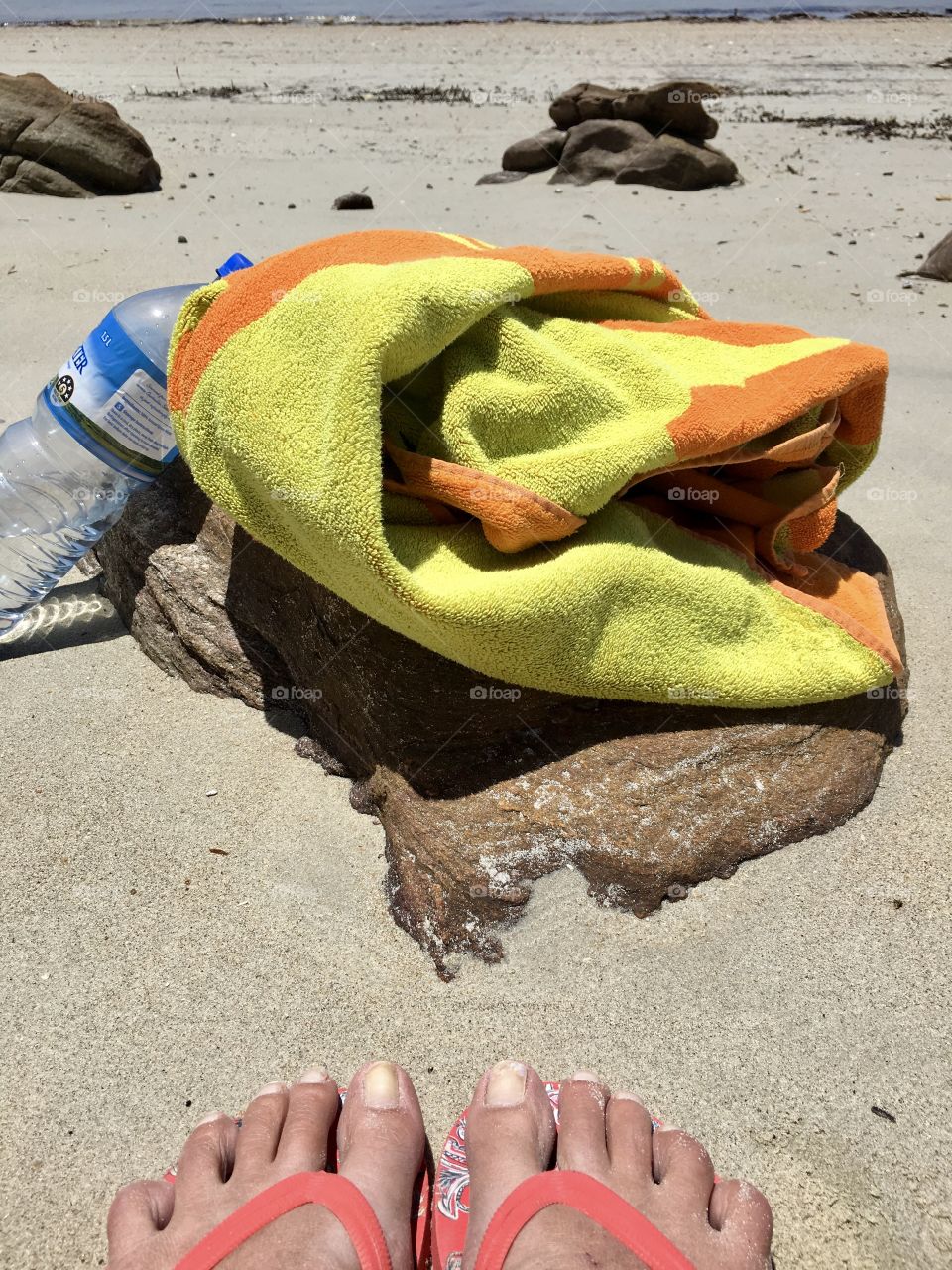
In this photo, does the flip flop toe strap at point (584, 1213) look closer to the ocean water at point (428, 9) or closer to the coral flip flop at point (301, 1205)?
the coral flip flop at point (301, 1205)

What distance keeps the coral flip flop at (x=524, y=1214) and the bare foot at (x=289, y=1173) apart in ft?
0.22

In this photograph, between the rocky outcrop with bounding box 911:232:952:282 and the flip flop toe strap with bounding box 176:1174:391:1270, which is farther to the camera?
the rocky outcrop with bounding box 911:232:952:282

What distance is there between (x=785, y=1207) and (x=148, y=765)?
1599mm

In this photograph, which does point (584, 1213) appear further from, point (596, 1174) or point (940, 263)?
point (940, 263)

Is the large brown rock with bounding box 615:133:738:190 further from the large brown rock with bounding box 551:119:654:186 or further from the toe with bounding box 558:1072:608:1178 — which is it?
the toe with bounding box 558:1072:608:1178

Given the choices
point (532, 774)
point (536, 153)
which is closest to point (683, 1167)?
point (532, 774)

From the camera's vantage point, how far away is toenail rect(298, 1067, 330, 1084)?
5.46 feet

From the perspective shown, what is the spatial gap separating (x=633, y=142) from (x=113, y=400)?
6.26 meters

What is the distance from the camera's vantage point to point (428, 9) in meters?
24.1

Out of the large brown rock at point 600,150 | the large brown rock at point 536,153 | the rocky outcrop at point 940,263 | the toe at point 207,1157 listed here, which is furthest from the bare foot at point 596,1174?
the large brown rock at point 536,153

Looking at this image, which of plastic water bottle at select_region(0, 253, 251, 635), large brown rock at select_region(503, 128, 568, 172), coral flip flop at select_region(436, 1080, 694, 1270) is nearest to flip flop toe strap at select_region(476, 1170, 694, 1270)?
coral flip flop at select_region(436, 1080, 694, 1270)

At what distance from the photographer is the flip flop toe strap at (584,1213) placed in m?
1.39

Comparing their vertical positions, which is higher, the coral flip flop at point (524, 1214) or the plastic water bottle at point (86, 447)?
the plastic water bottle at point (86, 447)

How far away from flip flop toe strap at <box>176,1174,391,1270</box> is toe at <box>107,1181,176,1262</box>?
10cm
